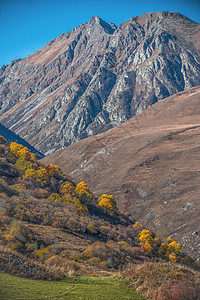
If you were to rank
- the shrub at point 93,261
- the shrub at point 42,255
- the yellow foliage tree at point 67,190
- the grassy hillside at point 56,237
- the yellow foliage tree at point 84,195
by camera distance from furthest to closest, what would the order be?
the yellow foliage tree at point 84,195 → the yellow foliage tree at point 67,190 → the shrub at point 93,261 → the shrub at point 42,255 → the grassy hillside at point 56,237

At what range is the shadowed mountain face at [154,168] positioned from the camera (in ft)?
263

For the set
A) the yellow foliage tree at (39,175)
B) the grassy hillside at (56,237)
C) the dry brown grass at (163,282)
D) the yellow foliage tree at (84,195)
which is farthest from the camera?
the yellow foliage tree at (84,195)

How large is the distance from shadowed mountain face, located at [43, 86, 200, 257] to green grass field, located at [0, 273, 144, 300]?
60.2m

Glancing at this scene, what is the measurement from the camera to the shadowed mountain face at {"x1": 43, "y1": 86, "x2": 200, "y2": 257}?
263 feet

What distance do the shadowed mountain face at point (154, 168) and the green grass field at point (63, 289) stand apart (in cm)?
6018

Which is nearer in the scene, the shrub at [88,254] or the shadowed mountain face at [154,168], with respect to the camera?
the shrub at [88,254]

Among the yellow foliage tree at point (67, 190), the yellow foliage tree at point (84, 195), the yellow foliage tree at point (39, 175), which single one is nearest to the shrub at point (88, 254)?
the yellow foliage tree at point (67, 190)

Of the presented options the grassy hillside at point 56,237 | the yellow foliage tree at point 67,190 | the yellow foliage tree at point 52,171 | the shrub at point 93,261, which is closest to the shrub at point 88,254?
the grassy hillside at point 56,237

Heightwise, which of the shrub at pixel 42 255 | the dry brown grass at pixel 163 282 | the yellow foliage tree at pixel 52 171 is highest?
the yellow foliage tree at pixel 52 171

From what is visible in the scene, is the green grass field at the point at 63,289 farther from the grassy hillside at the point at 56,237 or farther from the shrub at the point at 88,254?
the shrub at the point at 88,254

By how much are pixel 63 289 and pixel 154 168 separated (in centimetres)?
10878

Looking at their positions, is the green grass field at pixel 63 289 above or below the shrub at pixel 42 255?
above

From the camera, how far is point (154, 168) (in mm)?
115250

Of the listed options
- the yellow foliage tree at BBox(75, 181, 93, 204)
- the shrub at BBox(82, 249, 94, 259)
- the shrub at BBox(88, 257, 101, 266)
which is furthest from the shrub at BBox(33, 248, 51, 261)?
the yellow foliage tree at BBox(75, 181, 93, 204)
